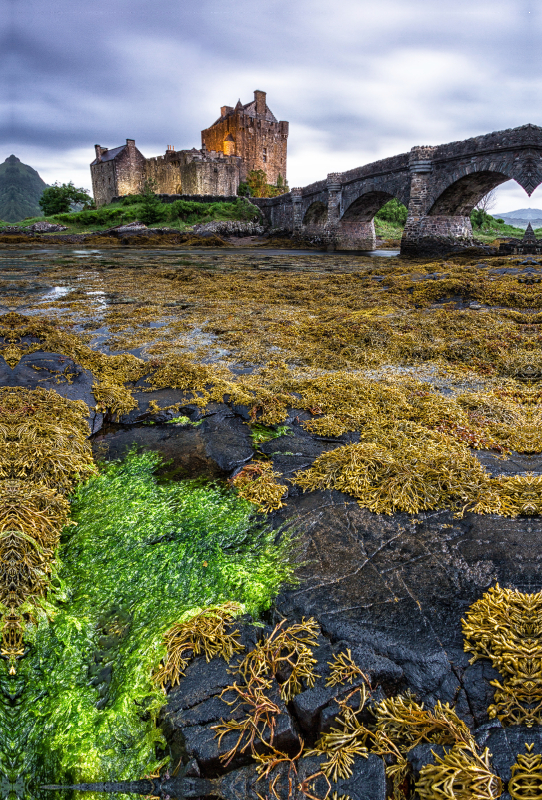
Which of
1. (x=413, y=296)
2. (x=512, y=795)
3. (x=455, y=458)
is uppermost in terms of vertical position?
(x=413, y=296)

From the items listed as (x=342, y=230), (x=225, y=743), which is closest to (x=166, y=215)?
(x=342, y=230)

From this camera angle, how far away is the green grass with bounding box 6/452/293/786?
72.2 inches

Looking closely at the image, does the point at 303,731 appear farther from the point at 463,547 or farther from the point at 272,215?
the point at 272,215

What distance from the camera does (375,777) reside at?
1.58 meters

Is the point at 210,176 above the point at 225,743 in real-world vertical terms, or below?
above

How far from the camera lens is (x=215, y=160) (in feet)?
202

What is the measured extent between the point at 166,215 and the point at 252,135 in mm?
28145

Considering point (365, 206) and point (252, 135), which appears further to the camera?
point (252, 135)

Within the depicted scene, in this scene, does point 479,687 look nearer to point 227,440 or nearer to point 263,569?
point 263,569

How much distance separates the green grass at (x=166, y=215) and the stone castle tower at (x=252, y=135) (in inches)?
673

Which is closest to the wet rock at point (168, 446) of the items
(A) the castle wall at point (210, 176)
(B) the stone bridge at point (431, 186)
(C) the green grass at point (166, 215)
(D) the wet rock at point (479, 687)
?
(D) the wet rock at point (479, 687)

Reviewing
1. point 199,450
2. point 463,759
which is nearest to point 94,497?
point 199,450

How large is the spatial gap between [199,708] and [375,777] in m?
0.74

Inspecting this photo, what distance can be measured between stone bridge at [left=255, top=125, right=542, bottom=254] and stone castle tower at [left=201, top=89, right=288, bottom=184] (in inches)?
1466
